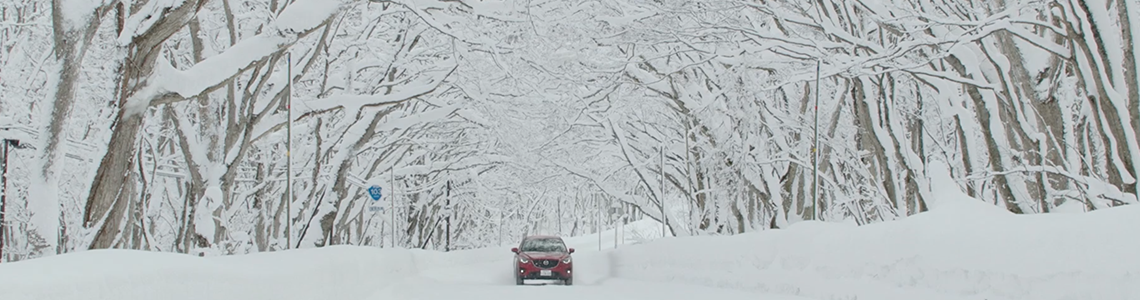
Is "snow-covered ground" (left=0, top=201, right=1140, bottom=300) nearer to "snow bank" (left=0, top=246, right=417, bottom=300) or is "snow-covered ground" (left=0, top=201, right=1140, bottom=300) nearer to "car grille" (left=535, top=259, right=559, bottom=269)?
"snow bank" (left=0, top=246, right=417, bottom=300)

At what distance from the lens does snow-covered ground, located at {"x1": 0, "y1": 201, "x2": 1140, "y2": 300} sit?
6.80 m

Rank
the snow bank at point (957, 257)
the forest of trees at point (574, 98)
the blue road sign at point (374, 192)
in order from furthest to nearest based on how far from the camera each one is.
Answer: the blue road sign at point (374, 192) < the forest of trees at point (574, 98) < the snow bank at point (957, 257)

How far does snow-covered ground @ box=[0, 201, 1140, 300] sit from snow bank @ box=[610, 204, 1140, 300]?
0.01 metres

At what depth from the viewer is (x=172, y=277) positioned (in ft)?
23.8

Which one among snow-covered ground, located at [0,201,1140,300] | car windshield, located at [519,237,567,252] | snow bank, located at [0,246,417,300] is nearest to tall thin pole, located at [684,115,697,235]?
car windshield, located at [519,237,567,252]

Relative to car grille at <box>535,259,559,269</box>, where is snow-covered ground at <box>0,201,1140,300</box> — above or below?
above

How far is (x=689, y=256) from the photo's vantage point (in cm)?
1944

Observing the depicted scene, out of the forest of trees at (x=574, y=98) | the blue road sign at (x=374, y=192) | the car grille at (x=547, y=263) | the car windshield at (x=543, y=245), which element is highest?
the forest of trees at (x=574, y=98)

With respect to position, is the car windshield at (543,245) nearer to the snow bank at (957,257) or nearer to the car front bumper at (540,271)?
the car front bumper at (540,271)

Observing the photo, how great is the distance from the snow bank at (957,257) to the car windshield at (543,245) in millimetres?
9587

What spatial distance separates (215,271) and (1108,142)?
36.6ft

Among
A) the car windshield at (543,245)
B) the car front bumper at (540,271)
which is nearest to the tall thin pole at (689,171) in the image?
the car windshield at (543,245)

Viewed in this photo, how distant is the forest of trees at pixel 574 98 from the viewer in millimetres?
12398

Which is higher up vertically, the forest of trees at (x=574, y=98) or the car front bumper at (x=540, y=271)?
the forest of trees at (x=574, y=98)
